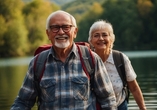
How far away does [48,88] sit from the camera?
333 cm

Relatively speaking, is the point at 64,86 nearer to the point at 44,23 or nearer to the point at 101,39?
the point at 101,39

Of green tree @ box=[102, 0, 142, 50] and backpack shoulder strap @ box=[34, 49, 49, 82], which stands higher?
backpack shoulder strap @ box=[34, 49, 49, 82]

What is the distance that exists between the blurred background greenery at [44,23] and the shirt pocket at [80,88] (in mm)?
57293

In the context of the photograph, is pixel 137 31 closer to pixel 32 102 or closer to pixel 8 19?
pixel 8 19

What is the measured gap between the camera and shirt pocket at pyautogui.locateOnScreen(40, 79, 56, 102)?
332 cm

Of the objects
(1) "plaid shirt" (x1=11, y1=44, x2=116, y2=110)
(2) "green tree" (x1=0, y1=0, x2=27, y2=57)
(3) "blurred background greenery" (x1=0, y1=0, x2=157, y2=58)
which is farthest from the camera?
(3) "blurred background greenery" (x1=0, y1=0, x2=157, y2=58)

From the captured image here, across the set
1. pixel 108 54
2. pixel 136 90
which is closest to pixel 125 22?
pixel 136 90

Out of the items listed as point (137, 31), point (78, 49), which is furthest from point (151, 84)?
point (137, 31)

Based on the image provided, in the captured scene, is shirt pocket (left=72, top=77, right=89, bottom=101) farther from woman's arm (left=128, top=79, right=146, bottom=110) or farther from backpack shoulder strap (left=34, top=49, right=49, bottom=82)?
woman's arm (left=128, top=79, right=146, bottom=110)

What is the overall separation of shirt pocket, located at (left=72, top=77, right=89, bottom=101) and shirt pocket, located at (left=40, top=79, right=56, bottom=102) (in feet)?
0.51

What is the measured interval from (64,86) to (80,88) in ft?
0.40

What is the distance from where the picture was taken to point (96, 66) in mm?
3434

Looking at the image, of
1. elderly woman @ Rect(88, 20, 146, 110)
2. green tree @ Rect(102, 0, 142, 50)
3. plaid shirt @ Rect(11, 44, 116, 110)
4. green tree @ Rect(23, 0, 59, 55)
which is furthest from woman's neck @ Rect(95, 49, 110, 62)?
green tree @ Rect(102, 0, 142, 50)

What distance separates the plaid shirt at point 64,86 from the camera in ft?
10.9
